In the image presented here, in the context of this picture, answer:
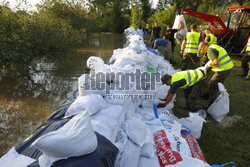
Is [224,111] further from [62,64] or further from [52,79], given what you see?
[62,64]

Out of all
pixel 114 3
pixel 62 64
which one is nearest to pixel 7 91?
pixel 62 64

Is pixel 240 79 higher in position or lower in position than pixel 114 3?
lower

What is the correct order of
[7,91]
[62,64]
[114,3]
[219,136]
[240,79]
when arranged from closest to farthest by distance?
[219,136] → [7,91] → [240,79] → [62,64] → [114,3]

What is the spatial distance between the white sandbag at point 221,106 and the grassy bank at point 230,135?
4.1 inches

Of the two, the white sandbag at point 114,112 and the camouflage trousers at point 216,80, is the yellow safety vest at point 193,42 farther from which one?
the white sandbag at point 114,112

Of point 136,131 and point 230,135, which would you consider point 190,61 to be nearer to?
point 230,135

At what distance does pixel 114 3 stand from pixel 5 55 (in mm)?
21627

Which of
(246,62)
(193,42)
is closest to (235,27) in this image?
(246,62)

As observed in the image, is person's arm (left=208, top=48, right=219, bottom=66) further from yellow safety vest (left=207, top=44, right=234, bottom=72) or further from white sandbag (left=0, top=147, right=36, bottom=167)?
white sandbag (left=0, top=147, right=36, bottom=167)

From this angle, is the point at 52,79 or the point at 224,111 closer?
the point at 224,111

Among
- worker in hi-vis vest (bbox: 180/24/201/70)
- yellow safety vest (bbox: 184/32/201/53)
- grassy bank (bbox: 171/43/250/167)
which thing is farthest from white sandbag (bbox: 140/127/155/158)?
yellow safety vest (bbox: 184/32/201/53)

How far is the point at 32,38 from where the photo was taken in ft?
13.4

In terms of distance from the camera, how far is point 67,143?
2.95 ft

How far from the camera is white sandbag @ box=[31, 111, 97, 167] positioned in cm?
88
